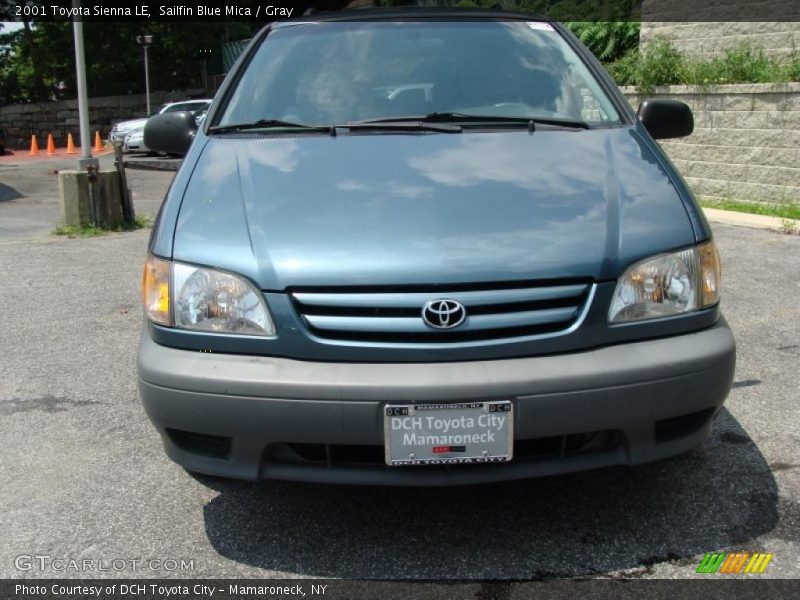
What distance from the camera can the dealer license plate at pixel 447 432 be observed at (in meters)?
2.33

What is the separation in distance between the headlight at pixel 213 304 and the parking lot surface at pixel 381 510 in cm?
74

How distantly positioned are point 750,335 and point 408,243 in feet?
10.2

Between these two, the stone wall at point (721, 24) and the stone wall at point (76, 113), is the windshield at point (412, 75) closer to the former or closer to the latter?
the stone wall at point (721, 24)

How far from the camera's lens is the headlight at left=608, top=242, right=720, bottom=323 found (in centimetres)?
253

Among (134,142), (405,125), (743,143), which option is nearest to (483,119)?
(405,125)

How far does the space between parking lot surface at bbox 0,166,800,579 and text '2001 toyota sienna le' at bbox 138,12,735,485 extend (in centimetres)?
33

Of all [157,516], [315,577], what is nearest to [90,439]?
[157,516]

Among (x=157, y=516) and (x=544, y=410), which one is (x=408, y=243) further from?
(x=157, y=516)

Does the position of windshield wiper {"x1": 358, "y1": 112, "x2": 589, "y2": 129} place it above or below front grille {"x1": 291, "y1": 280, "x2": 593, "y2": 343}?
above

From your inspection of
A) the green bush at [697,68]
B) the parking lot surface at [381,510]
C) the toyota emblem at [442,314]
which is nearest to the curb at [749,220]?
the green bush at [697,68]

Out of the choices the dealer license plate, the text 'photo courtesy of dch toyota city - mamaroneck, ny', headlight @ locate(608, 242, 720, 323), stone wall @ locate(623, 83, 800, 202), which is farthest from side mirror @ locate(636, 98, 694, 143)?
stone wall @ locate(623, 83, 800, 202)

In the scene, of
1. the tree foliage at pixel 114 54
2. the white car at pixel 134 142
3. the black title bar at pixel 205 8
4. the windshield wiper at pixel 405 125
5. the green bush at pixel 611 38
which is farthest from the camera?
the tree foliage at pixel 114 54

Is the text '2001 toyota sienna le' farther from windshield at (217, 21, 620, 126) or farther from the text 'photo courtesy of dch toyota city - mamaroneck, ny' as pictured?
windshield at (217, 21, 620, 126)

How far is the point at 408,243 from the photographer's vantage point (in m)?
2.50
